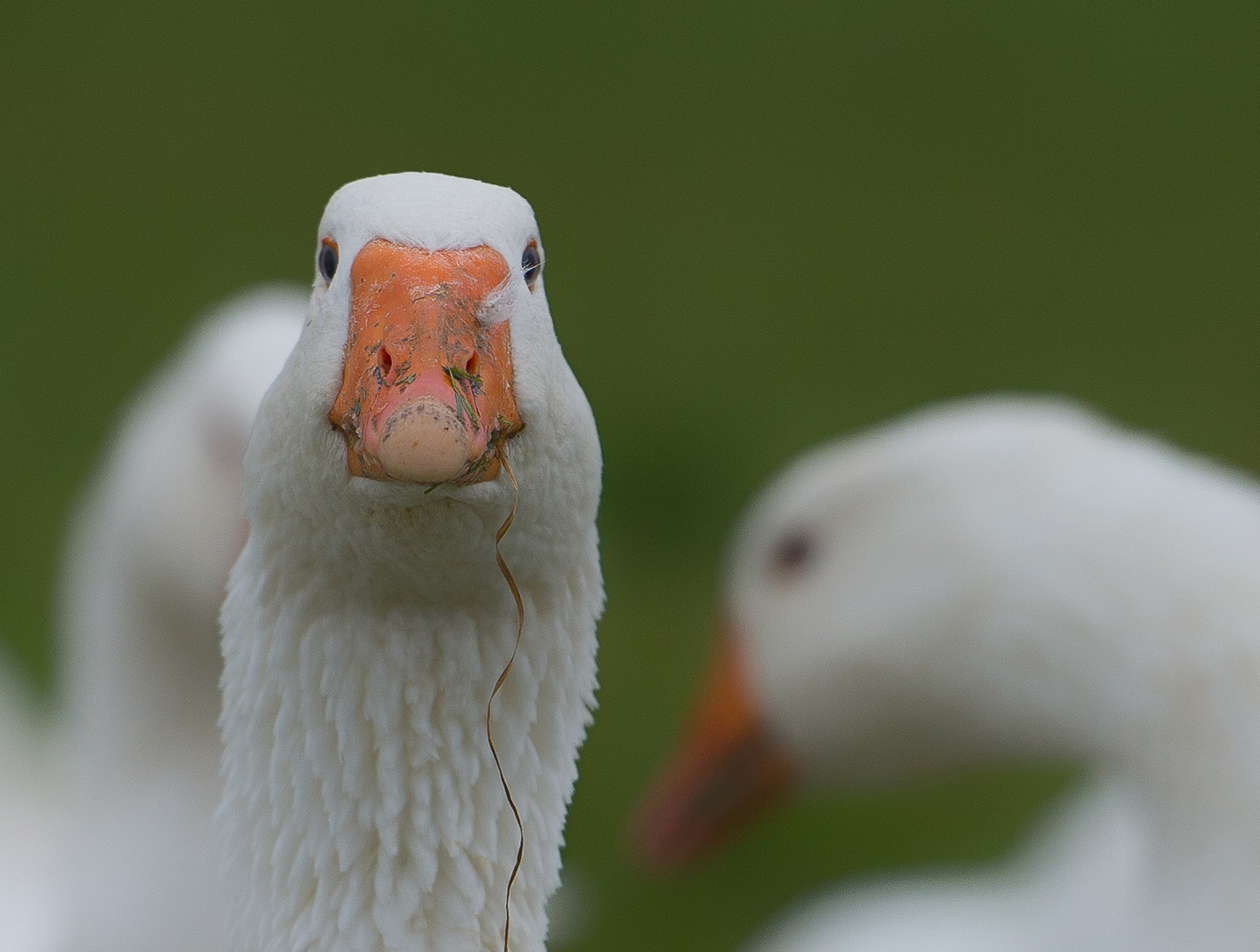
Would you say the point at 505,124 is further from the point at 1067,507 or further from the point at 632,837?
the point at 1067,507

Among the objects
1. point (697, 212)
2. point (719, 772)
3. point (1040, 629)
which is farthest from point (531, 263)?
point (697, 212)

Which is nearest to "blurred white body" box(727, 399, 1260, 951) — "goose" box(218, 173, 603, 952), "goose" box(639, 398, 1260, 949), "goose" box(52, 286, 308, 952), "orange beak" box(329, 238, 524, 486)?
"goose" box(639, 398, 1260, 949)

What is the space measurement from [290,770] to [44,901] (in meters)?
2.49

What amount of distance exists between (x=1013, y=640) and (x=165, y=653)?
68.0 inches

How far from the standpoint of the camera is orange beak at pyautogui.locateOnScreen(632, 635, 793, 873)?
3.80 m

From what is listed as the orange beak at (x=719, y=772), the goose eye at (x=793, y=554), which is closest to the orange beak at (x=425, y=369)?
the goose eye at (x=793, y=554)

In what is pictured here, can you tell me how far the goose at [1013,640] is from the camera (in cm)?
292

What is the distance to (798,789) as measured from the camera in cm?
383

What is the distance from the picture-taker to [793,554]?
3693mm

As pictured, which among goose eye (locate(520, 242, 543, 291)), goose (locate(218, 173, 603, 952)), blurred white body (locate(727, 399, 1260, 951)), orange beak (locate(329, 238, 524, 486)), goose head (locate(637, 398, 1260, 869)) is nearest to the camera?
orange beak (locate(329, 238, 524, 486))

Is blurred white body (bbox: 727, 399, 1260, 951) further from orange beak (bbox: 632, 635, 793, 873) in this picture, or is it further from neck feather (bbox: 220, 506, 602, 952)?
neck feather (bbox: 220, 506, 602, 952)

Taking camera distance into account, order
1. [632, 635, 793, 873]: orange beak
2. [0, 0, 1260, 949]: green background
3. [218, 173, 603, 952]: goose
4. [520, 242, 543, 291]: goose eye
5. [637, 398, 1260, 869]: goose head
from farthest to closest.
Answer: [0, 0, 1260, 949]: green background < [632, 635, 793, 873]: orange beak < [637, 398, 1260, 869]: goose head < [520, 242, 543, 291]: goose eye < [218, 173, 603, 952]: goose

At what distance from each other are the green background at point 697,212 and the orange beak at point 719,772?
1.40 metres

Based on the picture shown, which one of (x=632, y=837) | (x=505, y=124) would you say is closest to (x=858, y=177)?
(x=505, y=124)
